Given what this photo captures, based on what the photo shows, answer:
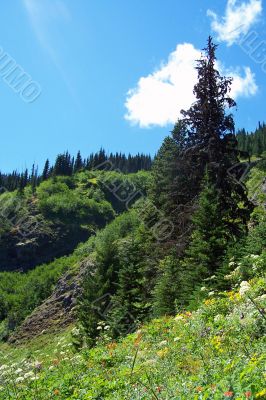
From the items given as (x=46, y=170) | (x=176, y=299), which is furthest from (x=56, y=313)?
(x=46, y=170)

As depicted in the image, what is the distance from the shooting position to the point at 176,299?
15.5 m

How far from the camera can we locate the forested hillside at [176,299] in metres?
7.41

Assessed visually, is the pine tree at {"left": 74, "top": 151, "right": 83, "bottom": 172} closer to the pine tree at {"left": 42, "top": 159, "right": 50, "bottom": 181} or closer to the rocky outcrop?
the pine tree at {"left": 42, "top": 159, "right": 50, "bottom": 181}

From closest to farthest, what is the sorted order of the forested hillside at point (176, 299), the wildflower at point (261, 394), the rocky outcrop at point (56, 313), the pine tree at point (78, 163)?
1. the wildflower at point (261, 394)
2. the forested hillside at point (176, 299)
3. the rocky outcrop at point (56, 313)
4. the pine tree at point (78, 163)

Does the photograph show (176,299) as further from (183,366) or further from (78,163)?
(78,163)

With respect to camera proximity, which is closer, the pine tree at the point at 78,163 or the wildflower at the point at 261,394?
the wildflower at the point at 261,394

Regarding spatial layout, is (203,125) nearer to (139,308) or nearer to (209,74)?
(209,74)

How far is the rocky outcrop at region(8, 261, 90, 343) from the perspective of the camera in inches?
1494

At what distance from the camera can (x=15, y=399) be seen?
27.7 feet

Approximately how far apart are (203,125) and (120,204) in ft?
427

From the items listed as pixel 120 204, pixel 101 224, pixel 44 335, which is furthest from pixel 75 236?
pixel 44 335

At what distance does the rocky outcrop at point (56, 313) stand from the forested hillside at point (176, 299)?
0.76 feet

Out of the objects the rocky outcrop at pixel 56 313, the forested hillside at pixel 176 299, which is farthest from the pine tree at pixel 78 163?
the rocky outcrop at pixel 56 313

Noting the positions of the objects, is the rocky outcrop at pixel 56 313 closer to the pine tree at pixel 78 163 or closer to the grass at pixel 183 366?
the grass at pixel 183 366
